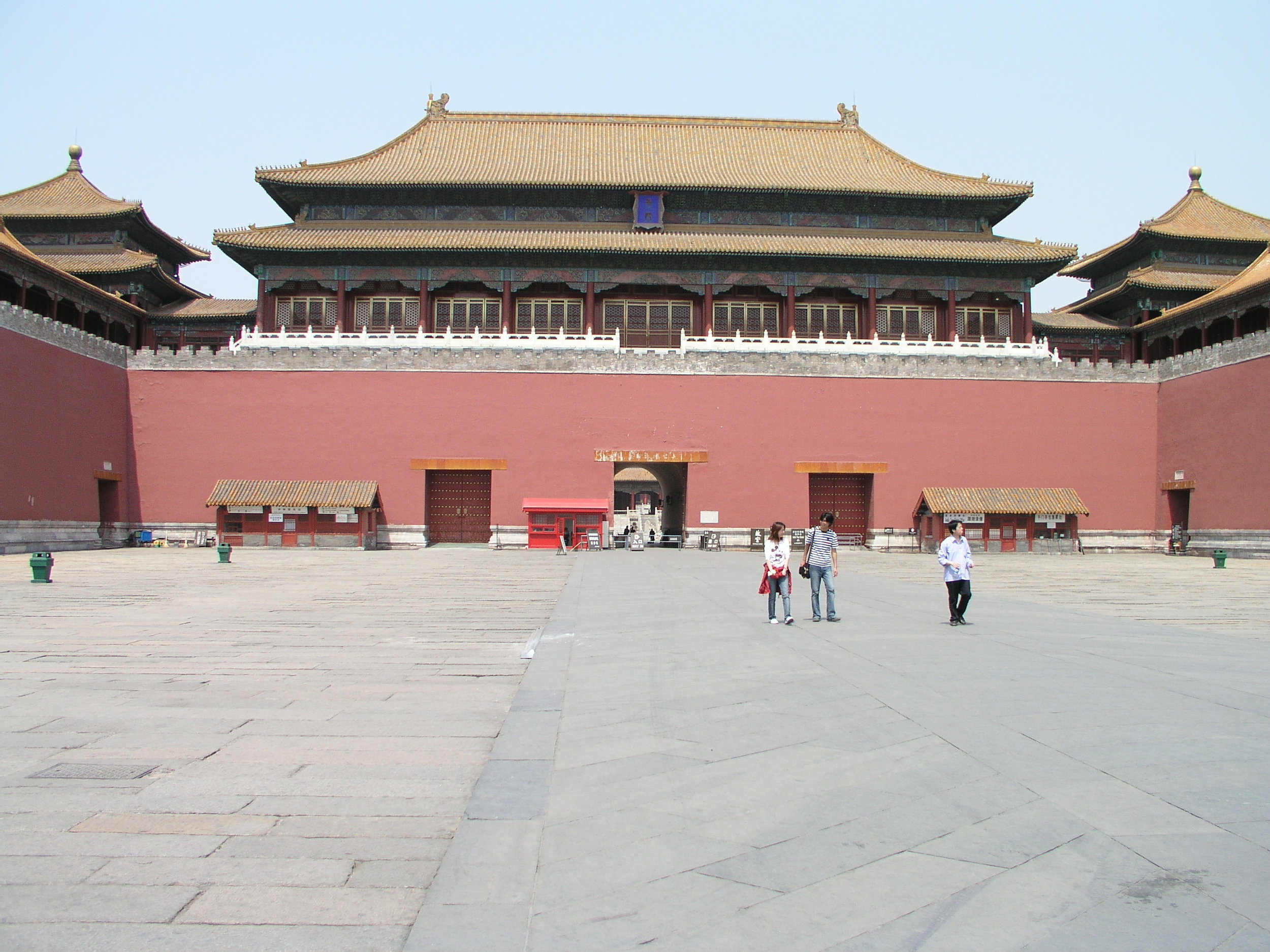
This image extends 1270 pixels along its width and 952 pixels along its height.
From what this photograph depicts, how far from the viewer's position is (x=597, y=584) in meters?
14.1

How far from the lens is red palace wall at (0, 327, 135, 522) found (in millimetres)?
21109

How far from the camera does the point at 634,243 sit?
2880 cm

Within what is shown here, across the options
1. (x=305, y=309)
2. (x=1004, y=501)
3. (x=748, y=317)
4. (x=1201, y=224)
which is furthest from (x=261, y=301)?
(x=1201, y=224)

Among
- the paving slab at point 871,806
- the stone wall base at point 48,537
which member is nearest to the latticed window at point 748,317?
the stone wall base at point 48,537

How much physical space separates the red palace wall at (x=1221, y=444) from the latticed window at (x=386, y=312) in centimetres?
2265

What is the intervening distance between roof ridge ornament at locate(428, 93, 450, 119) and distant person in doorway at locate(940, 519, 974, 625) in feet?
97.7

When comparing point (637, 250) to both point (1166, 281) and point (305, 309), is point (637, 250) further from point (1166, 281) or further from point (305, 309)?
point (1166, 281)

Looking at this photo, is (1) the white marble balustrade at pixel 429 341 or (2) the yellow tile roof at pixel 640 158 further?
(2) the yellow tile roof at pixel 640 158

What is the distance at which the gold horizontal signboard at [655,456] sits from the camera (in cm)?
2573

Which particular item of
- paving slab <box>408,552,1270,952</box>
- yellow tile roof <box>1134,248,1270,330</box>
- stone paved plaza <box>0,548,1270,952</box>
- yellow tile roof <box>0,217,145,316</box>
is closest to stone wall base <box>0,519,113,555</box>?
yellow tile roof <box>0,217,145,316</box>

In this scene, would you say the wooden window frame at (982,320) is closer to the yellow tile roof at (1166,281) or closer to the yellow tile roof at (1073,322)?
the yellow tile roof at (1073,322)

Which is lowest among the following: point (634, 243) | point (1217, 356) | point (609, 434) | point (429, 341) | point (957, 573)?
point (957, 573)

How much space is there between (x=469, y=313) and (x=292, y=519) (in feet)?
30.2

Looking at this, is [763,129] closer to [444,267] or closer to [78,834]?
[444,267]
